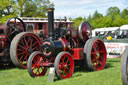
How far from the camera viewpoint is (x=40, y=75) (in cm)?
682

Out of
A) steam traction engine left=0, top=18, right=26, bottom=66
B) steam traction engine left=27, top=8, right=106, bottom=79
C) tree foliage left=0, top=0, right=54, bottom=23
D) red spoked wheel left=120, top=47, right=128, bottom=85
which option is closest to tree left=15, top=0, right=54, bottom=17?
tree foliage left=0, top=0, right=54, bottom=23

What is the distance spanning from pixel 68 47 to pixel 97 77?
1.49m

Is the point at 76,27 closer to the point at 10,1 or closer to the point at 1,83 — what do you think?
the point at 1,83

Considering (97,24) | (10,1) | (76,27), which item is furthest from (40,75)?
(97,24)

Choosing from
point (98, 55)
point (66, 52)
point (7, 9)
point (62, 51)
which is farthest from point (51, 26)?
point (7, 9)

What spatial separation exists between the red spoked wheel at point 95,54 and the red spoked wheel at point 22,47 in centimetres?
282

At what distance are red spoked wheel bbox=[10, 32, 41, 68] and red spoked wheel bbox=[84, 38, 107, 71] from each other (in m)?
2.82

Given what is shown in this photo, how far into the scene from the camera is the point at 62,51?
22.5 ft

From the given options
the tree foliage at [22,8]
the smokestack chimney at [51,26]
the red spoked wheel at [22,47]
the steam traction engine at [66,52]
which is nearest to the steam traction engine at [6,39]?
the red spoked wheel at [22,47]

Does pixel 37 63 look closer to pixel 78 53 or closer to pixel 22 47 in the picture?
pixel 78 53

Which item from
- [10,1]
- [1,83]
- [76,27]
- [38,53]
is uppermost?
[10,1]

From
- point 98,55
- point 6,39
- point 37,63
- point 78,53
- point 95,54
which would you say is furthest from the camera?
point 6,39

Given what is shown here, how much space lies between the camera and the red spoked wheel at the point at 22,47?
8.57 metres

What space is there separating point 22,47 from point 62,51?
9.37 ft
